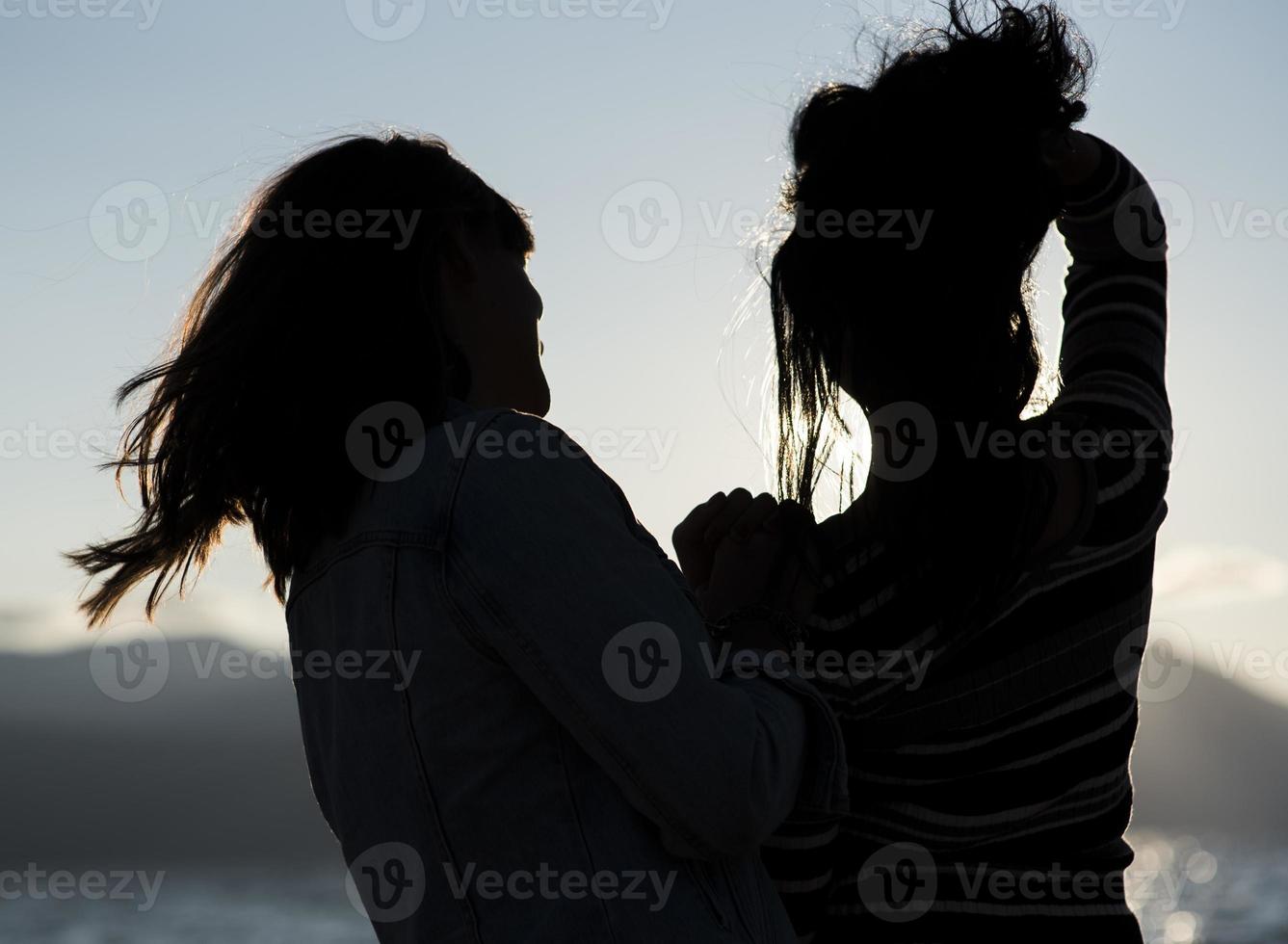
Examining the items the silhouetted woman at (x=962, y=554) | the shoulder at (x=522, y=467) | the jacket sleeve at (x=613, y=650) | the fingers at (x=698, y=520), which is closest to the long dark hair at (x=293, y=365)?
the shoulder at (x=522, y=467)

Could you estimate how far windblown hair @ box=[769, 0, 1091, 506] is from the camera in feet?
5.87

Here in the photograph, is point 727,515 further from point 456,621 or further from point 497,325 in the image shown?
point 456,621

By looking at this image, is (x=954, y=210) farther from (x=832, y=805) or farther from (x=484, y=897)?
(x=484, y=897)

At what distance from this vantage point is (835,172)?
189cm

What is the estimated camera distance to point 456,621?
146 centimetres

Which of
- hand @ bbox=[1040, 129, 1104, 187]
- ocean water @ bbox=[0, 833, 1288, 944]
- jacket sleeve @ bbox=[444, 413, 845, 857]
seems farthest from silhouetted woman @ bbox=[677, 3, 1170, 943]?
ocean water @ bbox=[0, 833, 1288, 944]

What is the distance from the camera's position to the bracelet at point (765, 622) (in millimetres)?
1773

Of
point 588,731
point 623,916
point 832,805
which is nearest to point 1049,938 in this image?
point 832,805

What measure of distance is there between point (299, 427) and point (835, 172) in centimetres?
90

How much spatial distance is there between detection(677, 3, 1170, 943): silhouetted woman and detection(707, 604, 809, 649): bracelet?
85 mm

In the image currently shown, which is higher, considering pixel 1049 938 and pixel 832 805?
pixel 832 805

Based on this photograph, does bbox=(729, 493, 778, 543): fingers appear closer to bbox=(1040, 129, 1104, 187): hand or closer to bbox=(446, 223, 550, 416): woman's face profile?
bbox=(446, 223, 550, 416): woman's face profile

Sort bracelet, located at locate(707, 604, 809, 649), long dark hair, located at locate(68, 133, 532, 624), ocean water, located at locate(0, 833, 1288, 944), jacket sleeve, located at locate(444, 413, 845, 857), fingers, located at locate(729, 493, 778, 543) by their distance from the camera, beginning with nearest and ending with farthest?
jacket sleeve, located at locate(444, 413, 845, 857)
long dark hair, located at locate(68, 133, 532, 624)
bracelet, located at locate(707, 604, 809, 649)
fingers, located at locate(729, 493, 778, 543)
ocean water, located at locate(0, 833, 1288, 944)

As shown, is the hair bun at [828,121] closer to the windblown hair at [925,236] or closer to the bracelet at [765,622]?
the windblown hair at [925,236]
